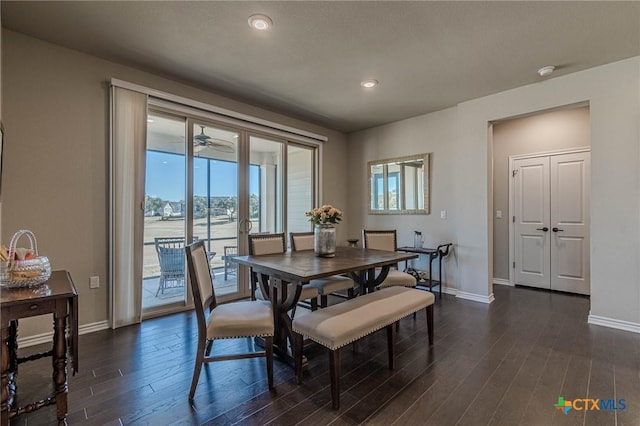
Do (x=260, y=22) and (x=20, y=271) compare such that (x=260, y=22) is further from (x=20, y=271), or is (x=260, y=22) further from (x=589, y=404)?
(x=589, y=404)

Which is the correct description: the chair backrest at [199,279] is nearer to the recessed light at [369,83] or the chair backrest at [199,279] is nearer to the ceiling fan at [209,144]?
the ceiling fan at [209,144]

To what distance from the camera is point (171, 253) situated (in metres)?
3.52

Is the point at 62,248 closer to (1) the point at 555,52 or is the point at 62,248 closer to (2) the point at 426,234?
(2) the point at 426,234

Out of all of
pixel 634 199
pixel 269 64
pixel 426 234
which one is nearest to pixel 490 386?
pixel 634 199

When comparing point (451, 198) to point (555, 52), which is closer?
point (555, 52)

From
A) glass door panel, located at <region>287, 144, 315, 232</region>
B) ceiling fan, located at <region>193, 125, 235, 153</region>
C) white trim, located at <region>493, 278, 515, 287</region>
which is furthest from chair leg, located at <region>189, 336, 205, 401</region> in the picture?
white trim, located at <region>493, 278, 515, 287</region>

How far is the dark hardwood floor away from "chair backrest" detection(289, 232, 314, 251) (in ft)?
3.81

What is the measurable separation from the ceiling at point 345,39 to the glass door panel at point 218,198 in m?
0.66

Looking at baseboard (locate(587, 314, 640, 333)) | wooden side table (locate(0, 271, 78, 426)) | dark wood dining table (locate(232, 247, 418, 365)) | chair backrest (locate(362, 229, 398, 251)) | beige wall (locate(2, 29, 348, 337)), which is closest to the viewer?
wooden side table (locate(0, 271, 78, 426))

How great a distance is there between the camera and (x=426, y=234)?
15.1ft

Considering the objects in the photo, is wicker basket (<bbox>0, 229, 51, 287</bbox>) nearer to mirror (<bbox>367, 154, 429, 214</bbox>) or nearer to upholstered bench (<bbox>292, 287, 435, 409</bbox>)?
upholstered bench (<bbox>292, 287, 435, 409</bbox>)

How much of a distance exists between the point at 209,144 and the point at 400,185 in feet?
9.91

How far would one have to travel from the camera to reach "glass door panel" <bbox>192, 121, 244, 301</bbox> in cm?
367

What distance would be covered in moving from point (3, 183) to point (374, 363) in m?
3.33
